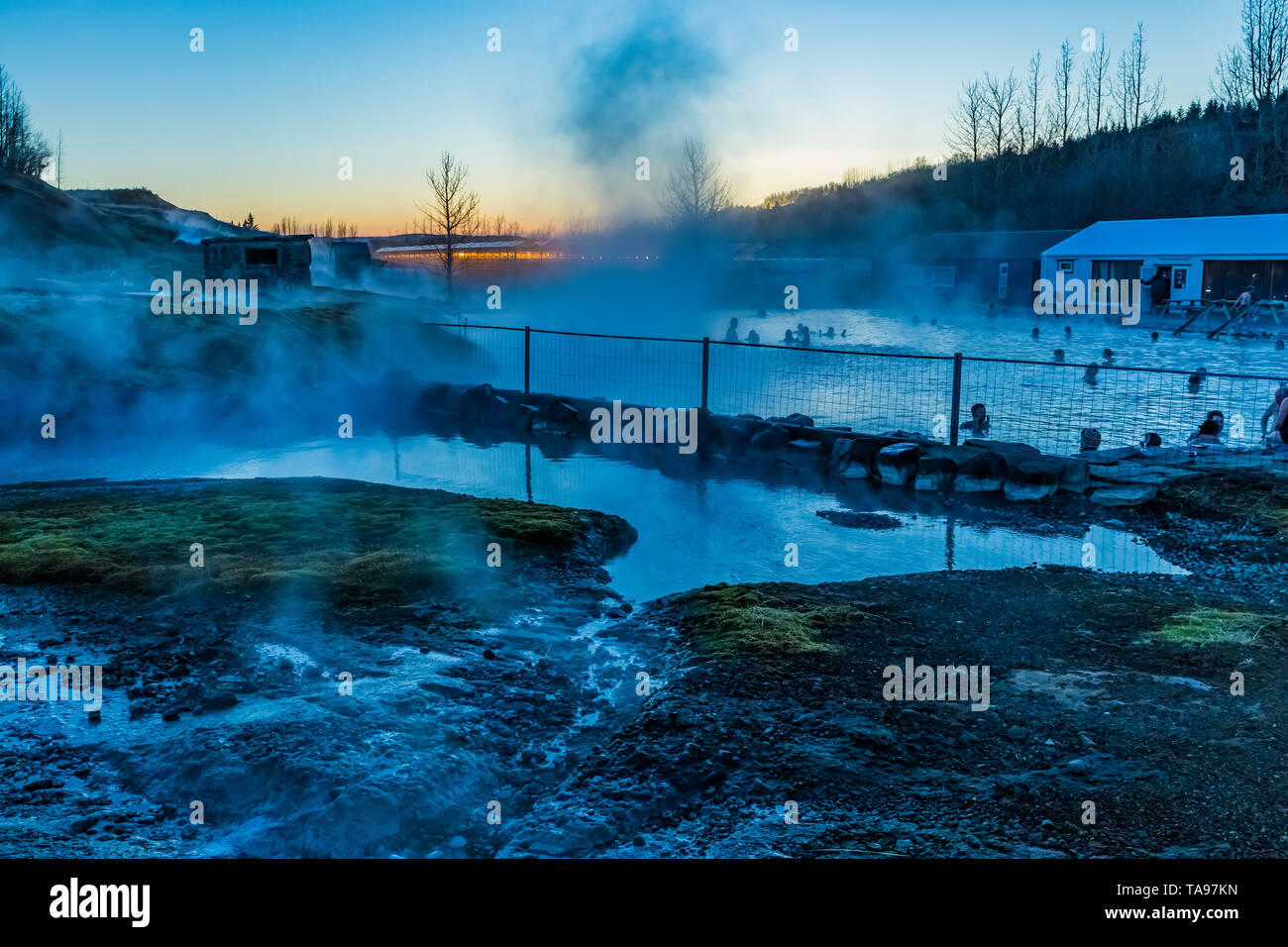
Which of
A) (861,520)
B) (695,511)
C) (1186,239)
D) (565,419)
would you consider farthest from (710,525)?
(1186,239)

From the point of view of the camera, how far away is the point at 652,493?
571 inches

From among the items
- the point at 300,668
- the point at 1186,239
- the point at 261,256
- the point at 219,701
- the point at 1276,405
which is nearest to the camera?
the point at 219,701

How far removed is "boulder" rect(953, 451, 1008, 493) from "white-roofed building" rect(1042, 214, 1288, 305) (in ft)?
129

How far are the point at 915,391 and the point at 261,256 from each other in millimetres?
26094

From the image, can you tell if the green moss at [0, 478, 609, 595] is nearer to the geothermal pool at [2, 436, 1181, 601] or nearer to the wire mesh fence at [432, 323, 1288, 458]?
the geothermal pool at [2, 436, 1181, 601]

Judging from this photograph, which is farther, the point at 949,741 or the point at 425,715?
the point at 425,715

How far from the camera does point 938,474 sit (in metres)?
14.2

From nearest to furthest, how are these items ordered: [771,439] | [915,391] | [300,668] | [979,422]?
[300,668]
[771,439]
[979,422]
[915,391]

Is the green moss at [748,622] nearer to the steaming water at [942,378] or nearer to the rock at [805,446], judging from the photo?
the steaming water at [942,378]

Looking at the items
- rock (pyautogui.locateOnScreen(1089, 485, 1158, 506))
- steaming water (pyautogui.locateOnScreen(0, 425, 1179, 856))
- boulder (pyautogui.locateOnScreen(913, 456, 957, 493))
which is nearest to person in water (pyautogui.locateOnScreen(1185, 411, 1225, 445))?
rock (pyautogui.locateOnScreen(1089, 485, 1158, 506))

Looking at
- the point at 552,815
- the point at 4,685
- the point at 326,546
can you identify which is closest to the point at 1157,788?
the point at 552,815

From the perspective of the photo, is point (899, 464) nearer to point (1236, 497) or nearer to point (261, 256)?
point (1236, 497)

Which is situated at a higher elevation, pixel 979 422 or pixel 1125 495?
pixel 979 422

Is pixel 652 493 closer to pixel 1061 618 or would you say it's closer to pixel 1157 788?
pixel 1061 618
